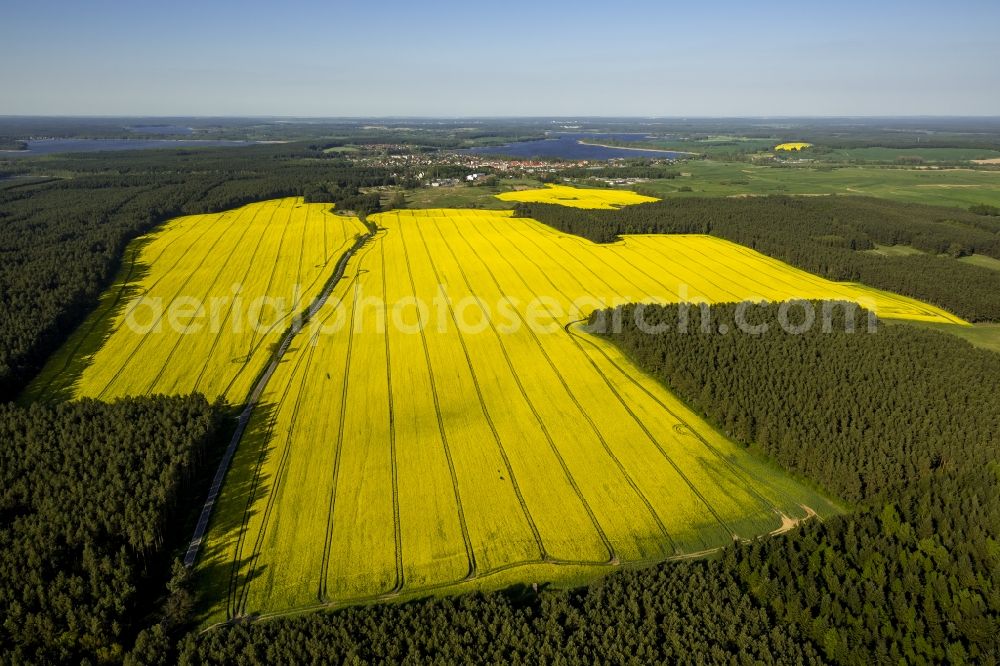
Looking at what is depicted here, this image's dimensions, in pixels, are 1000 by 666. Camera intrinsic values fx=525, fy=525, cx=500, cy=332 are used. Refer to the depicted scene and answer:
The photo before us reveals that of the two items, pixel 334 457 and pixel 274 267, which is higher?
pixel 274 267

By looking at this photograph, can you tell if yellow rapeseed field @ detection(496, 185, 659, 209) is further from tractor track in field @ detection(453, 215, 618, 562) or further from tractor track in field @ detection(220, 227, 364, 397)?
tractor track in field @ detection(220, 227, 364, 397)

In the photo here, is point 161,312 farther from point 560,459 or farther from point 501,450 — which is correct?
point 560,459

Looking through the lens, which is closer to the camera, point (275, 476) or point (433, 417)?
point (275, 476)

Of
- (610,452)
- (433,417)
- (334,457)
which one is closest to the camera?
(334,457)

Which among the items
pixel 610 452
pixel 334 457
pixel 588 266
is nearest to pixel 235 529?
pixel 334 457

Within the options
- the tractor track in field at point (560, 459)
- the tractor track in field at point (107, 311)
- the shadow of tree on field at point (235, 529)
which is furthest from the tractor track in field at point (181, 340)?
the tractor track in field at point (560, 459)

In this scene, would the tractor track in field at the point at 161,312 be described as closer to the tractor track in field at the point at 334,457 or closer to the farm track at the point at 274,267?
the farm track at the point at 274,267

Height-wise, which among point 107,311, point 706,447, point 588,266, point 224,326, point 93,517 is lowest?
point 706,447

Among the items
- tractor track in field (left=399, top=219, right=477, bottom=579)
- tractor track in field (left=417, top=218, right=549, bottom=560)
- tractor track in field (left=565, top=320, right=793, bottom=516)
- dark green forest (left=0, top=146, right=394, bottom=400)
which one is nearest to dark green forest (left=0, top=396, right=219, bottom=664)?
tractor track in field (left=399, top=219, right=477, bottom=579)

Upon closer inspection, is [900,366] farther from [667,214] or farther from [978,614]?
[667,214]
